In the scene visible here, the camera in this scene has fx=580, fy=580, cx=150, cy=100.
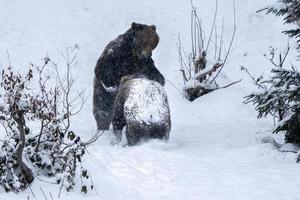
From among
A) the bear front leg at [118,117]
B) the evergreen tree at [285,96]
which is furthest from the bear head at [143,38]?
the evergreen tree at [285,96]

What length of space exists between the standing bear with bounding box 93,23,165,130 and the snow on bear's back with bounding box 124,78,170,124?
1.99 ft

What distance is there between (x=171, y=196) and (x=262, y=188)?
0.86 meters

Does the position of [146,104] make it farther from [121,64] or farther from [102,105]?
[102,105]

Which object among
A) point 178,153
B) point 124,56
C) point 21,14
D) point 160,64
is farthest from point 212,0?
point 178,153

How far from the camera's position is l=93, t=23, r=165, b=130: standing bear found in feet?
26.2

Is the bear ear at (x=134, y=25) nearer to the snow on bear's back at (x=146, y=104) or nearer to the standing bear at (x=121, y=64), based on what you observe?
the standing bear at (x=121, y=64)

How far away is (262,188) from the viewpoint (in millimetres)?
5473

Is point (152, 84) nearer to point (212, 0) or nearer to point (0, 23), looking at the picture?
point (0, 23)

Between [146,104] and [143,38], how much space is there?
1.06m

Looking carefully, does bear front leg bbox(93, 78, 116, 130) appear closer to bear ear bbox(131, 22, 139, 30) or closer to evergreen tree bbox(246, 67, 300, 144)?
bear ear bbox(131, 22, 139, 30)

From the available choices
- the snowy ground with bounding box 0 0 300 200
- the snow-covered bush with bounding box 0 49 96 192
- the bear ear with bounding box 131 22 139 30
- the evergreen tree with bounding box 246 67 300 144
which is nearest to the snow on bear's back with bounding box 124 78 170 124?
the snowy ground with bounding box 0 0 300 200

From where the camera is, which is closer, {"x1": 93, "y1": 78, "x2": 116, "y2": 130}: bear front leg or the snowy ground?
the snowy ground

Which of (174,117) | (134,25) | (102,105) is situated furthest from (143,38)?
(174,117)

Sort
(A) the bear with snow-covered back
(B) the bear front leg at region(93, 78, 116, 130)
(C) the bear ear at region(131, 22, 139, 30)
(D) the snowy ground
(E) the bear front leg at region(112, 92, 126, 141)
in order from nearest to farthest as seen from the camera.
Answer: (D) the snowy ground → (A) the bear with snow-covered back → (E) the bear front leg at region(112, 92, 126, 141) → (C) the bear ear at region(131, 22, 139, 30) → (B) the bear front leg at region(93, 78, 116, 130)
